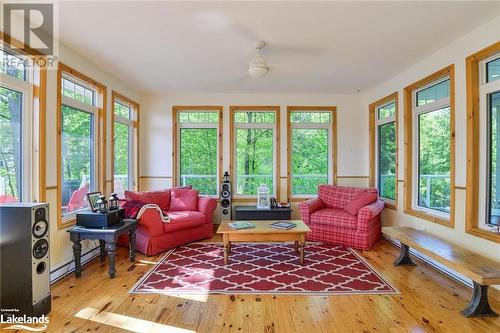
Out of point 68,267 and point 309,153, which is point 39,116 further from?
point 309,153

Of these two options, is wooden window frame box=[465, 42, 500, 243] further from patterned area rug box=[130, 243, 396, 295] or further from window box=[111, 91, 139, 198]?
window box=[111, 91, 139, 198]

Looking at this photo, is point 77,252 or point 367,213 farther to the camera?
point 367,213

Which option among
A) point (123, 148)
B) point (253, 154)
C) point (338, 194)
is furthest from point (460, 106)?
point (123, 148)

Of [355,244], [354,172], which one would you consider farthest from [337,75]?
[355,244]

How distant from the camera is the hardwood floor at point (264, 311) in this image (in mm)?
2027

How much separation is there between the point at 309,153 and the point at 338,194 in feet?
3.58

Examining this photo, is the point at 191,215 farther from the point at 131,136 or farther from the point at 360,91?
the point at 360,91

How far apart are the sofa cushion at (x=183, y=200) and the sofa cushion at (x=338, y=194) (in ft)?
7.20

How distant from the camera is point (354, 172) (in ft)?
17.4

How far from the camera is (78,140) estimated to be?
3.50 metres

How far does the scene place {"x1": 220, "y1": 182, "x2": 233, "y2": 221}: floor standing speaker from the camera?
495cm

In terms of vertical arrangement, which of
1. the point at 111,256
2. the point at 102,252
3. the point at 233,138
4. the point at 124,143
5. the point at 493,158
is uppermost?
the point at 233,138

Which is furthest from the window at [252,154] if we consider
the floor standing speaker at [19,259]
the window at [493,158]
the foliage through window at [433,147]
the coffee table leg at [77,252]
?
the floor standing speaker at [19,259]

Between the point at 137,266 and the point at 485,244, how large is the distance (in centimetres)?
366
